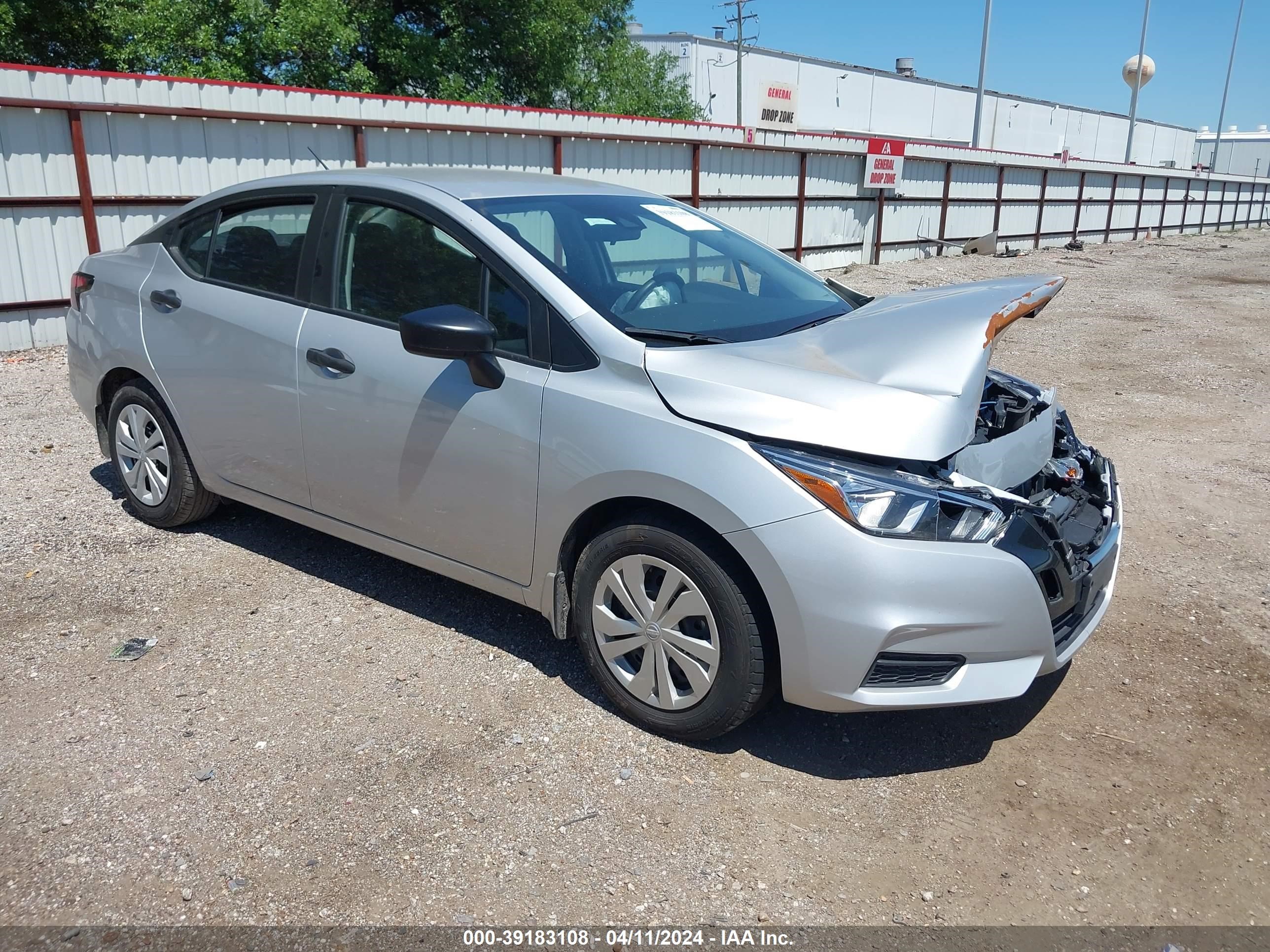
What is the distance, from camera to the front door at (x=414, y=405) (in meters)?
3.38

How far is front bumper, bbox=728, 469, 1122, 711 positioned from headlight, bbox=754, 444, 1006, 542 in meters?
0.03

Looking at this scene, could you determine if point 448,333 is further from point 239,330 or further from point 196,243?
point 196,243

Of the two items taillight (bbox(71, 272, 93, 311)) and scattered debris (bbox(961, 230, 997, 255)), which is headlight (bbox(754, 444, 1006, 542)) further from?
scattered debris (bbox(961, 230, 997, 255))

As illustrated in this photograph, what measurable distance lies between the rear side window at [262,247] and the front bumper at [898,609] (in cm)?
235

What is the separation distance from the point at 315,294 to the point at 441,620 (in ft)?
4.62

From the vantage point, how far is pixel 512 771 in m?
3.10

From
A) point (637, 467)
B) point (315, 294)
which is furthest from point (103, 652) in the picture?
point (637, 467)

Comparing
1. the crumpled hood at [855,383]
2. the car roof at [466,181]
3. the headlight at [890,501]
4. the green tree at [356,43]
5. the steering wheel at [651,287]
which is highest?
the green tree at [356,43]

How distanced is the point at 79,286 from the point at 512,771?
3603 mm

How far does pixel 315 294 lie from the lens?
3.95 meters

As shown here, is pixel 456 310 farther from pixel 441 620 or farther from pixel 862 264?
pixel 862 264

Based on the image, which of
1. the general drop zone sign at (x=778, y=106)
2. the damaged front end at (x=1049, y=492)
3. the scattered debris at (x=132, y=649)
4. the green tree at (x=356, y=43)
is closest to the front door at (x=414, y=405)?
the scattered debris at (x=132, y=649)

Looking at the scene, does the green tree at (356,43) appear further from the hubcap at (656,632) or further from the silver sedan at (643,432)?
the hubcap at (656,632)

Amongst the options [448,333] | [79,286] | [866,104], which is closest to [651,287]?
[448,333]
